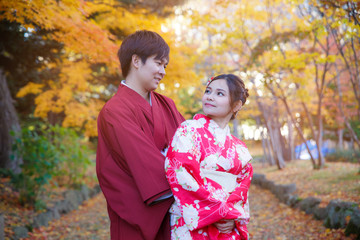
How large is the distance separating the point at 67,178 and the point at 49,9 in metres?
6.36

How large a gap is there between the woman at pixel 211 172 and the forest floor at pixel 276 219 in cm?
312

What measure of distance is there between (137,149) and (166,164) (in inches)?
7.2

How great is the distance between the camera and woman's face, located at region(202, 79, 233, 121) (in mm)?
1905

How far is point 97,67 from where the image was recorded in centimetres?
1084

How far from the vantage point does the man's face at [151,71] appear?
199cm

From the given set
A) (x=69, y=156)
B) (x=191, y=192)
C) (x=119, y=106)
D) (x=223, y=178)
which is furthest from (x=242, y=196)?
(x=69, y=156)

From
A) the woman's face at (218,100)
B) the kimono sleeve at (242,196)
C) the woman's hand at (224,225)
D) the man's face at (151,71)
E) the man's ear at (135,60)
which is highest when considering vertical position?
the man's ear at (135,60)

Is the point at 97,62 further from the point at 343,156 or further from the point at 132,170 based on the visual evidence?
the point at 343,156

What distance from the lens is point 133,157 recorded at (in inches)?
68.2

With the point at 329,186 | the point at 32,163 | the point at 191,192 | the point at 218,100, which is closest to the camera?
the point at 191,192

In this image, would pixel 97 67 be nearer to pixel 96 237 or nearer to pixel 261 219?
pixel 96 237

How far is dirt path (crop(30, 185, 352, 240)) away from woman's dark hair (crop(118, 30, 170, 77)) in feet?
12.7

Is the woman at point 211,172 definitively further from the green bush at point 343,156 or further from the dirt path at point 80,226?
the green bush at point 343,156

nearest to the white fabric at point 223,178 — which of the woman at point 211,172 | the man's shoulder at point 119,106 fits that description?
the woman at point 211,172
